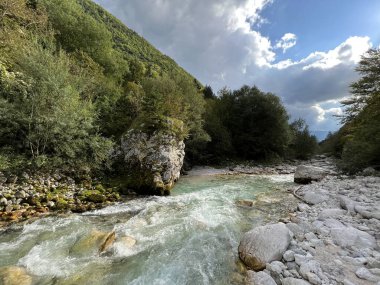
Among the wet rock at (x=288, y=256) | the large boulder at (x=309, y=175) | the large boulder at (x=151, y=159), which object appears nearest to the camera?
the wet rock at (x=288, y=256)

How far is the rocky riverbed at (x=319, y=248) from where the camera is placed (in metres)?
4.24

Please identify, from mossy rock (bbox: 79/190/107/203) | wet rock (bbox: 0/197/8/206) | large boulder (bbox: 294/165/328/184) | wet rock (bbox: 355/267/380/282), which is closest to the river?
mossy rock (bbox: 79/190/107/203)

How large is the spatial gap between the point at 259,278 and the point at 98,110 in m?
14.1

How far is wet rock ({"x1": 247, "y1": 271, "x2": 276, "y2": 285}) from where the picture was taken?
4250 millimetres

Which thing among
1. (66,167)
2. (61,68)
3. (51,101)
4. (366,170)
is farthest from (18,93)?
(366,170)

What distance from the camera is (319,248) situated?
5.27 meters

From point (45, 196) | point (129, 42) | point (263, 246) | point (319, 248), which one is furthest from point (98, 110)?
point (129, 42)

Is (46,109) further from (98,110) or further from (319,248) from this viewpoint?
(319,248)

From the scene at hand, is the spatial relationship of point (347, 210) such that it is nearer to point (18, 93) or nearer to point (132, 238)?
point (132, 238)

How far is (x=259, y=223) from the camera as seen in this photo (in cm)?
754

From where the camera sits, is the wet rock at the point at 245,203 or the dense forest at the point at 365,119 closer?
the wet rock at the point at 245,203

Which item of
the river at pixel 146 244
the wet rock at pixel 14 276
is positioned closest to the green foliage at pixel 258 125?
the river at pixel 146 244

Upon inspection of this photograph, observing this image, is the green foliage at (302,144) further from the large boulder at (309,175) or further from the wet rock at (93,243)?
the wet rock at (93,243)

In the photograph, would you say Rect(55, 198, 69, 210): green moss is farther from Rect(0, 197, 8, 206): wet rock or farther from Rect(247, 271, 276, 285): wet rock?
Rect(247, 271, 276, 285): wet rock
